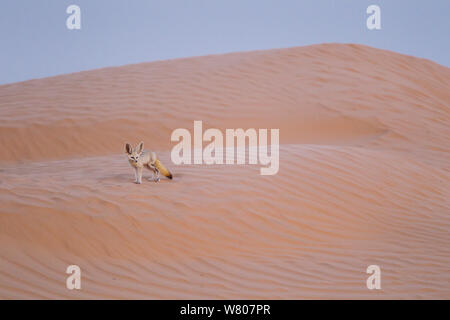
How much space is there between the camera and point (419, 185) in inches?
320

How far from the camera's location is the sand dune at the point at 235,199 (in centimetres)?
510

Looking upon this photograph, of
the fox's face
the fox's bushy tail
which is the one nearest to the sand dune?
the fox's bushy tail

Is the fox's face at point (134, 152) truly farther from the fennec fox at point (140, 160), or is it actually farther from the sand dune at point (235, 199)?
the sand dune at point (235, 199)

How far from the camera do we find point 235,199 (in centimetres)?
671

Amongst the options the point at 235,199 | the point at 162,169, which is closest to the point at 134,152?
the point at 162,169

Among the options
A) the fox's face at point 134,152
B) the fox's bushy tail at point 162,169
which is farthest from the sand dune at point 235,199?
the fox's face at point 134,152

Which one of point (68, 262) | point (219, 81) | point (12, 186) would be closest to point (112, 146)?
point (219, 81)

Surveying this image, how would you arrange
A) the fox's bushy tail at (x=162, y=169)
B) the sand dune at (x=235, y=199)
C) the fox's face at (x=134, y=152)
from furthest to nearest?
the fox's bushy tail at (x=162, y=169) → the fox's face at (x=134, y=152) → the sand dune at (x=235, y=199)

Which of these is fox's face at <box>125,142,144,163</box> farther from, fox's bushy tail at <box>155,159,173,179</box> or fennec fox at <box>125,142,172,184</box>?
fox's bushy tail at <box>155,159,173,179</box>

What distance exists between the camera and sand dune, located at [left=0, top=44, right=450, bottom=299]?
16.7ft

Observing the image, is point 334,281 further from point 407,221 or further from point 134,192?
point 134,192

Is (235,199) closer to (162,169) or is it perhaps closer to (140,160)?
(162,169)

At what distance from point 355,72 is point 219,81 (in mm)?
4051

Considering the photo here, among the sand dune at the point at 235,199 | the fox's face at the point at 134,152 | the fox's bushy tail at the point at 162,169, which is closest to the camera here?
the sand dune at the point at 235,199
